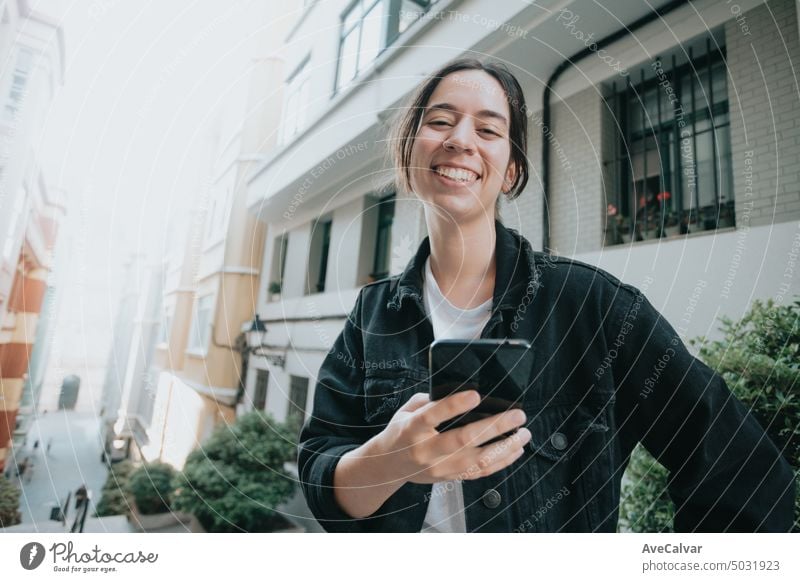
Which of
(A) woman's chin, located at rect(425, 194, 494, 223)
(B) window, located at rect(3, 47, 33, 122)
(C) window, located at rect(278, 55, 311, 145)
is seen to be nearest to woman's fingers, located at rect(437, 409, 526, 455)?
(A) woman's chin, located at rect(425, 194, 494, 223)

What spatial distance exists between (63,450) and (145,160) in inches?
17.6

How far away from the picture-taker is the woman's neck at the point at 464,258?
55 cm

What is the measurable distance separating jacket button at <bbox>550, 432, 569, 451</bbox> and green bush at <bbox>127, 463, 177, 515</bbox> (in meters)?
0.54

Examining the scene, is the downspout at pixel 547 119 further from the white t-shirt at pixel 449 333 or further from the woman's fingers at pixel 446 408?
the woman's fingers at pixel 446 408

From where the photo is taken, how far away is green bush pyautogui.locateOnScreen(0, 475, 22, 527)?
1.90 ft

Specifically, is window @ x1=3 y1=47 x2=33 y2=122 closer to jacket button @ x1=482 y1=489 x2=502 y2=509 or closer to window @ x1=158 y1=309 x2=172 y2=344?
window @ x1=158 y1=309 x2=172 y2=344

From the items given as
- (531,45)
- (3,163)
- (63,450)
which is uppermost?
(531,45)

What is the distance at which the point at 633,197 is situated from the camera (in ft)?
2.59

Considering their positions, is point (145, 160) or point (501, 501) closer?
point (501, 501)

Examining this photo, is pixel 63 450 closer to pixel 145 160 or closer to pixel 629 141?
pixel 145 160

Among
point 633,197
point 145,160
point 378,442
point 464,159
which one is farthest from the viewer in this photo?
point 633,197

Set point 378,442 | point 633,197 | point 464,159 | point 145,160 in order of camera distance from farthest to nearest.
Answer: point 633,197 < point 145,160 < point 464,159 < point 378,442

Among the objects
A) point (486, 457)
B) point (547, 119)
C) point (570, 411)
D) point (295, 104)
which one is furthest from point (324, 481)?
point (547, 119)

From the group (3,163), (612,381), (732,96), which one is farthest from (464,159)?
(3,163)
